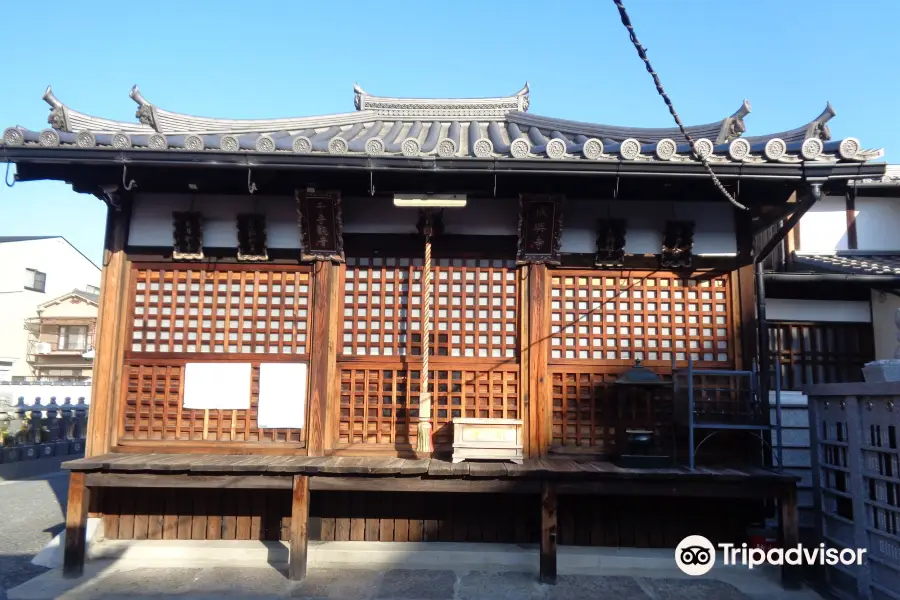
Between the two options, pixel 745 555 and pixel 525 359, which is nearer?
pixel 745 555

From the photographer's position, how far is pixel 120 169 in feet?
24.8

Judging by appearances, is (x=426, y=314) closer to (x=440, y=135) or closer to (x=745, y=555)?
(x=440, y=135)

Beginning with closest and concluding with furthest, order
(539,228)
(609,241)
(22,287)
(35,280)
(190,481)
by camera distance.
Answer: (190,481) < (539,228) < (609,241) < (22,287) < (35,280)

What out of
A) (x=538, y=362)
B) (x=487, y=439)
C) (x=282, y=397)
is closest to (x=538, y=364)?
(x=538, y=362)

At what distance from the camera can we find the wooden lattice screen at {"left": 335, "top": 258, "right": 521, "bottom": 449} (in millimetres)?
8078

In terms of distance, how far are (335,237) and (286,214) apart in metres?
0.87

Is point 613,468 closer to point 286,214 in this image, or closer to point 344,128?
point 286,214

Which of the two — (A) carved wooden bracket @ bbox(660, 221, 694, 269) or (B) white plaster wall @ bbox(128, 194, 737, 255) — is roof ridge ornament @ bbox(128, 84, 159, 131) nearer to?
(B) white plaster wall @ bbox(128, 194, 737, 255)

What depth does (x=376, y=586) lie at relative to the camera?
6.86 metres

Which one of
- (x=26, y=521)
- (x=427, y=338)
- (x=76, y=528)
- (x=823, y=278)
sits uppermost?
(x=823, y=278)

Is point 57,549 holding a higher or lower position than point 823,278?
lower

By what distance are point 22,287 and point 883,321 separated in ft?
143

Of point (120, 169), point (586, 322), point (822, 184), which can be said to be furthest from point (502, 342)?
point (120, 169)

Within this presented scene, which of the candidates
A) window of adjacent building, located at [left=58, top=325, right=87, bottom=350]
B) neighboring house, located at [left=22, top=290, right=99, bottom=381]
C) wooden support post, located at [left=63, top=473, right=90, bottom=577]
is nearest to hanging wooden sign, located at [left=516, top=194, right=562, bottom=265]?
wooden support post, located at [left=63, top=473, right=90, bottom=577]
